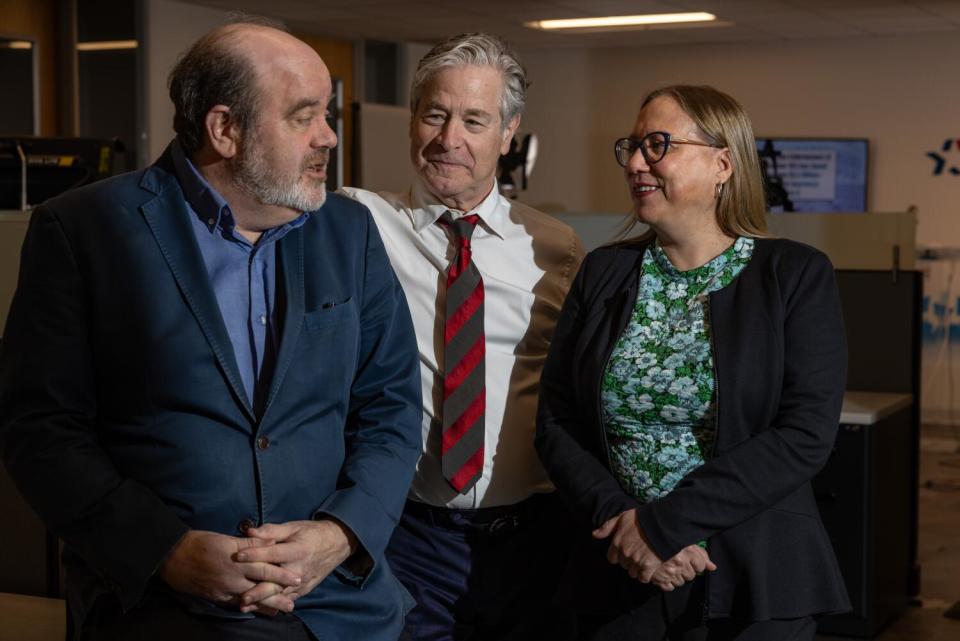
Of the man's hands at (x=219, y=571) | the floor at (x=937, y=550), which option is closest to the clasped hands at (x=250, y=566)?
the man's hands at (x=219, y=571)

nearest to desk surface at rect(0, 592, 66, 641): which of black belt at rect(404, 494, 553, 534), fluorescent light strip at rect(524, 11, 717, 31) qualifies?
black belt at rect(404, 494, 553, 534)

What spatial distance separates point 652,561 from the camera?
178 centimetres

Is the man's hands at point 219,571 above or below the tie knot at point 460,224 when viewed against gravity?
below

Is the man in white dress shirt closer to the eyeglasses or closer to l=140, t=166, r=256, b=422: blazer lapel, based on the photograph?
the eyeglasses

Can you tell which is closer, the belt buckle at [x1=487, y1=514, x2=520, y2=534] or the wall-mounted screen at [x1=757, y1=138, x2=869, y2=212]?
the belt buckle at [x1=487, y1=514, x2=520, y2=534]

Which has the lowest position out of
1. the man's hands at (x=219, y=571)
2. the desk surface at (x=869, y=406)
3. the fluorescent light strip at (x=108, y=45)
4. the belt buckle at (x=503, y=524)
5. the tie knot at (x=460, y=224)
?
the desk surface at (x=869, y=406)

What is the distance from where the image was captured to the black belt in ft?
6.55

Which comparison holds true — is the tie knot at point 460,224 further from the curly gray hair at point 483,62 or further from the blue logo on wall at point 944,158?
the blue logo on wall at point 944,158

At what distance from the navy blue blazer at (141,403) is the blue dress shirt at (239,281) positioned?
A: 2 centimetres

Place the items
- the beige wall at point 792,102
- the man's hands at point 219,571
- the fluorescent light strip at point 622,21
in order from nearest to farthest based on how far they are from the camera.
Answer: the man's hands at point 219,571 → the fluorescent light strip at point 622,21 → the beige wall at point 792,102

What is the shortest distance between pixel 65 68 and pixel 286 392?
23.8 ft

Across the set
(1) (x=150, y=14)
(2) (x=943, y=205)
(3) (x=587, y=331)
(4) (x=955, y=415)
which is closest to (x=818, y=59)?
(2) (x=943, y=205)

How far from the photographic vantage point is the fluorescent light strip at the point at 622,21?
28.8ft

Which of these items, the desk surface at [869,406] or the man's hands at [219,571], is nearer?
the man's hands at [219,571]
